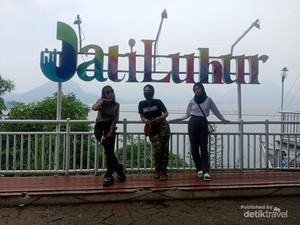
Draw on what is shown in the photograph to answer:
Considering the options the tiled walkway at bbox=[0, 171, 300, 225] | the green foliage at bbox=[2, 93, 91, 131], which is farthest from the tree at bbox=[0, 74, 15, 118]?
the tiled walkway at bbox=[0, 171, 300, 225]

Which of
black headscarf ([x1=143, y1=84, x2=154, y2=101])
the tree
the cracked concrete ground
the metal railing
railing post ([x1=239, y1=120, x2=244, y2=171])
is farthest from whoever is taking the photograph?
the tree

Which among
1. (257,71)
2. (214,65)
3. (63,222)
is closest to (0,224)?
(63,222)

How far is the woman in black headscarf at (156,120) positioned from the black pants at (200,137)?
43 centimetres

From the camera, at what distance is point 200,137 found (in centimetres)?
459

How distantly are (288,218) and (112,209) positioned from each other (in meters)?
2.31

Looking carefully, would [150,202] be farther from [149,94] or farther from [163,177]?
[149,94]

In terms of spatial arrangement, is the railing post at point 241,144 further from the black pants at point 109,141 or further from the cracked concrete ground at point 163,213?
the black pants at point 109,141

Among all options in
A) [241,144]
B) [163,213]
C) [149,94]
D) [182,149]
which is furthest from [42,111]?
[163,213]

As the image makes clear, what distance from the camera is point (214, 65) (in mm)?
6609

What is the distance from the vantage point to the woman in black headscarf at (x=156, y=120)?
4395 mm

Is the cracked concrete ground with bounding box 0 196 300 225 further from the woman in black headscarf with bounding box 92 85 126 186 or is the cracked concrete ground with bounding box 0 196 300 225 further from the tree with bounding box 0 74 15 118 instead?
the tree with bounding box 0 74 15 118

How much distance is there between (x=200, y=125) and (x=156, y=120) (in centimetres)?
75

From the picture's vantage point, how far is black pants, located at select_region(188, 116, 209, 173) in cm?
454

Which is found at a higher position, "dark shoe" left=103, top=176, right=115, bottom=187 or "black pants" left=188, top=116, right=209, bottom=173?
"black pants" left=188, top=116, right=209, bottom=173
